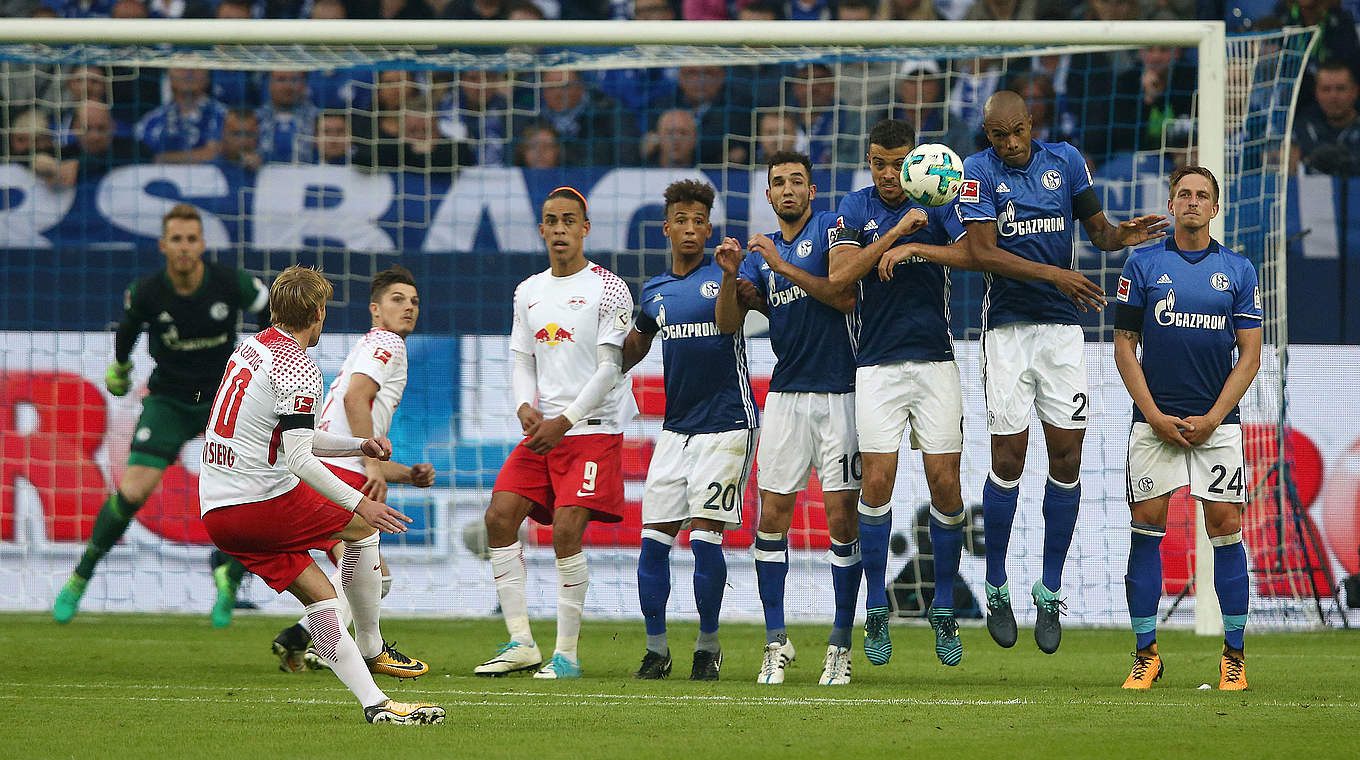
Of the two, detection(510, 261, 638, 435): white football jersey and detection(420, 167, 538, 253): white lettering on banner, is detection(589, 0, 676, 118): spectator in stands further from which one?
detection(510, 261, 638, 435): white football jersey

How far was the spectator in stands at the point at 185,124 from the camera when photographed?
1297 cm

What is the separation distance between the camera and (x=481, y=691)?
6.68m

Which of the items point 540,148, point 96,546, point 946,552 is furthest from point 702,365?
point 540,148

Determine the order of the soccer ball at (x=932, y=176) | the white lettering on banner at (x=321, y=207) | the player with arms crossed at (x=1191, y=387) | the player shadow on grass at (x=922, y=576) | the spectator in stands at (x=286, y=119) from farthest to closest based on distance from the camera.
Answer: the spectator in stands at (x=286, y=119), the white lettering on banner at (x=321, y=207), the player shadow on grass at (x=922, y=576), the player with arms crossed at (x=1191, y=387), the soccer ball at (x=932, y=176)

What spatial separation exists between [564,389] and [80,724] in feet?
9.56

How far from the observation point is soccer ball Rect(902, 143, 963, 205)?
22.0 feet

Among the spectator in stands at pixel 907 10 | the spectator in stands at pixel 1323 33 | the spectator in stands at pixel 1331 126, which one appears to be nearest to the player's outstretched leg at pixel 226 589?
the spectator in stands at pixel 907 10

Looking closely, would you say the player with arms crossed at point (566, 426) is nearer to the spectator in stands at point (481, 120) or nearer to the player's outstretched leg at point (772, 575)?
the player's outstretched leg at point (772, 575)

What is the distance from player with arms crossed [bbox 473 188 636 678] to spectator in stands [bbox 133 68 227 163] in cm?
623

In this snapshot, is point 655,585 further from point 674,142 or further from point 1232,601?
point 674,142

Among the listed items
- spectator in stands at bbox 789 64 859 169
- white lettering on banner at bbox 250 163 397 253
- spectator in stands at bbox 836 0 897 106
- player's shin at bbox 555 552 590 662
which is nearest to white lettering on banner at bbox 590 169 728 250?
spectator in stands at bbox 789 64 859 169

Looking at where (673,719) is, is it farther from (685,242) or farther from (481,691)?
(685,242)

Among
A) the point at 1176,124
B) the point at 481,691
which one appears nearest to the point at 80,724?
the point at 481,691

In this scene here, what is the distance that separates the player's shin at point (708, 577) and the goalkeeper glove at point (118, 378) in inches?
169
